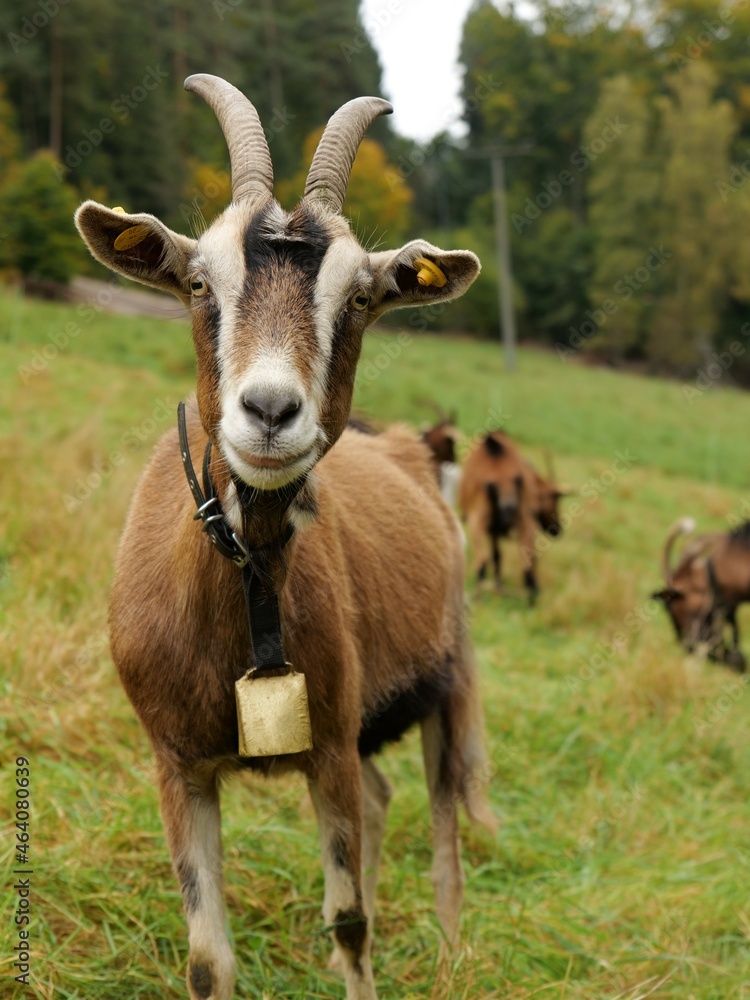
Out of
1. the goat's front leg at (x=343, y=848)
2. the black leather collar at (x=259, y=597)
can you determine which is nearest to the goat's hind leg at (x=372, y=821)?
the goat's front leg at (x=343, y=848)

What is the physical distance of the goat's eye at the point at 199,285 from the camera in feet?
7.31

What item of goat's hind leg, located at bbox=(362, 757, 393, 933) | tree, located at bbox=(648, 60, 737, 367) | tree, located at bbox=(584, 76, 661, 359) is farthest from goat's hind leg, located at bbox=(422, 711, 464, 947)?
tree, located at bbox=(648, 60, 737, 367)

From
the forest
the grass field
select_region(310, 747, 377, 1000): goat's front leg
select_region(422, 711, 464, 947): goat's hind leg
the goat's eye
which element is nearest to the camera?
the goat's eye

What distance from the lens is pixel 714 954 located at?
3609mm

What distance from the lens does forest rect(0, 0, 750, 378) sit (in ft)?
87.2

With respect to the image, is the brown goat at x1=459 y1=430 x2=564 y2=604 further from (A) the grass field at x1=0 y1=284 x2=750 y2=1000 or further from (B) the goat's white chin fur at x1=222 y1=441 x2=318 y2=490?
(B) the goat's white chin fur at x1=222 y1=441 x2=318 y2=490

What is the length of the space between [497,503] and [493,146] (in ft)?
129

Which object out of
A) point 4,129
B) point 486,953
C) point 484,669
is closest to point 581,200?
point 4,129

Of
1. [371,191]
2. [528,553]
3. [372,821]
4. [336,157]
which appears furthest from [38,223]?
[336,157]

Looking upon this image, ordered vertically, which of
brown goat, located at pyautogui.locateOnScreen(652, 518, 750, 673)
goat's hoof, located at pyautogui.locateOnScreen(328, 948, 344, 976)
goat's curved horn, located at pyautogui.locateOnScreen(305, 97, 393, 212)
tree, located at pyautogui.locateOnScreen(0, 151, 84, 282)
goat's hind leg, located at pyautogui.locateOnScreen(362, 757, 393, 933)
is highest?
tree, located at pyautogui.locateOnScreen(0, 151, 84, 282)

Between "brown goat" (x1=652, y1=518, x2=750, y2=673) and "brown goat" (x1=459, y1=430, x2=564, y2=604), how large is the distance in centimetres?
138

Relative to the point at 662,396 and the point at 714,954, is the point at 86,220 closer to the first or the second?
the point at 714,954

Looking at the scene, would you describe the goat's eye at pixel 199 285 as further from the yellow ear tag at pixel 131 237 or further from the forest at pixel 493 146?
the forest at pixel 493 146

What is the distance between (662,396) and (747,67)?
31.3m
